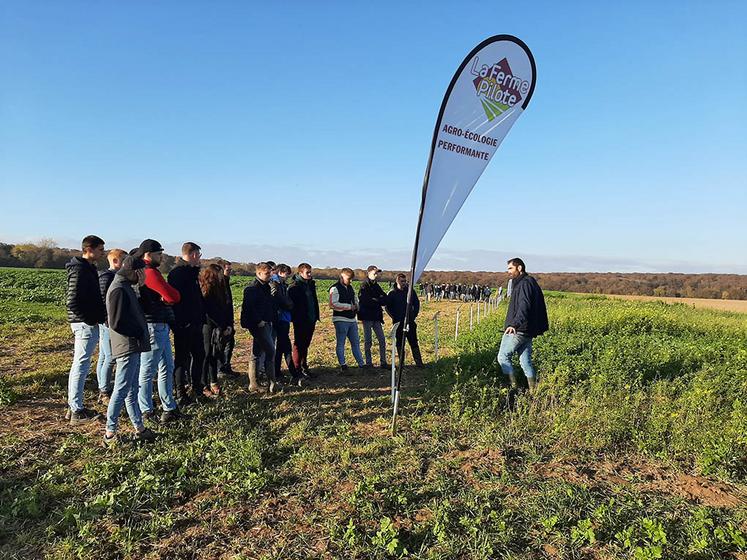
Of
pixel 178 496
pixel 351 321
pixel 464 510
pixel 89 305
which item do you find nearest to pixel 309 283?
pixel 351 321

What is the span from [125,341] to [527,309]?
509cm

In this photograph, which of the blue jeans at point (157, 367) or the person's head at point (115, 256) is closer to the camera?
the blue jeans at point (157, 367)

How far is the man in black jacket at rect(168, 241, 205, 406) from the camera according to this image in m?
5.95

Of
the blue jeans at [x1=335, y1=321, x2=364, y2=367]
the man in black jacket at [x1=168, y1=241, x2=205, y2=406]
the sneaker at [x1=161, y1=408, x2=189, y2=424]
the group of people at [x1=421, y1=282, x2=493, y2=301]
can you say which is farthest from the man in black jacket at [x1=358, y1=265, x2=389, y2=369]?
the group of people at [x1=421, y1=282, x2=493, y2=301]

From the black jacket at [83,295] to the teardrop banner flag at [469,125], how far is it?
151 inches

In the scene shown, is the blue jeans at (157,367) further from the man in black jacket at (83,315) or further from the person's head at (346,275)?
the person's head at (346,275)

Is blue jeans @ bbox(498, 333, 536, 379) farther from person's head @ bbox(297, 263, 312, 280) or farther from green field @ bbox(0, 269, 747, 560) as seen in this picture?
person's head @ bbox(297, 263, 312, 280)

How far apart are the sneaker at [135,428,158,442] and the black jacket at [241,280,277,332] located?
80.8 inches

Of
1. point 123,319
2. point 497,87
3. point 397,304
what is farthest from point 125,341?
point 397,304

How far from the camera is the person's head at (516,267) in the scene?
648 cm

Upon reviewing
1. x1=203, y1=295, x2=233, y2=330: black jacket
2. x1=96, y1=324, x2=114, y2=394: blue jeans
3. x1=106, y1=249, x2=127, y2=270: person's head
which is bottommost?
x1=96, y1=324, x2=114, y2=394: blue jeans

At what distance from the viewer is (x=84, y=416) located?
553 centimetres

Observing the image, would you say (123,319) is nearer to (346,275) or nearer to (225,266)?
(225,266)

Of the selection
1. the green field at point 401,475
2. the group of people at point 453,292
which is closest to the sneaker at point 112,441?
the green field at point 401,475
